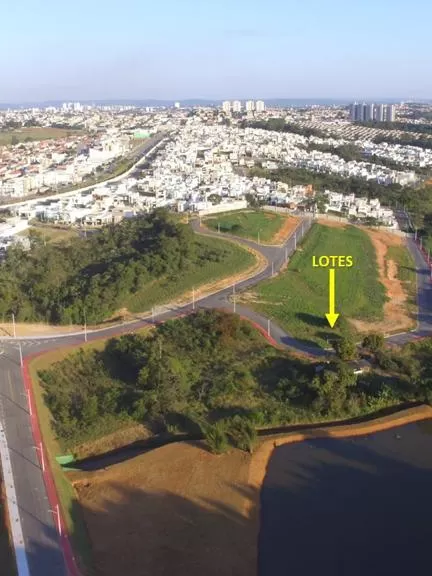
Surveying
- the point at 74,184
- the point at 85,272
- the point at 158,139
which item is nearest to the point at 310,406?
the point at 85,272

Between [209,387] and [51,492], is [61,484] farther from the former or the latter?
[209,387]

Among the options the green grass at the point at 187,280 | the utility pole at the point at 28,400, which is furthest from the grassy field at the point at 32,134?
the utility pole at the point at 28,400

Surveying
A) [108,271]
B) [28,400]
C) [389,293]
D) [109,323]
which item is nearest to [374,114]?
[389,293]

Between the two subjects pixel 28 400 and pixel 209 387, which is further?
pixel 209 387

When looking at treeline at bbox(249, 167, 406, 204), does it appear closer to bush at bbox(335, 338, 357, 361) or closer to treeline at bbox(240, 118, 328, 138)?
bush at bbox(335, 338, 357, 361)

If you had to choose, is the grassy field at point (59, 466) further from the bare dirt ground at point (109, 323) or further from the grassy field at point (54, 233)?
the grassy field at point (54, 233)

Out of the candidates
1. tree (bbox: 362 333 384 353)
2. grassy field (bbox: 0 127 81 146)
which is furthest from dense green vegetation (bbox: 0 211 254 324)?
grassy field (bbox: 0 127 81 146)
